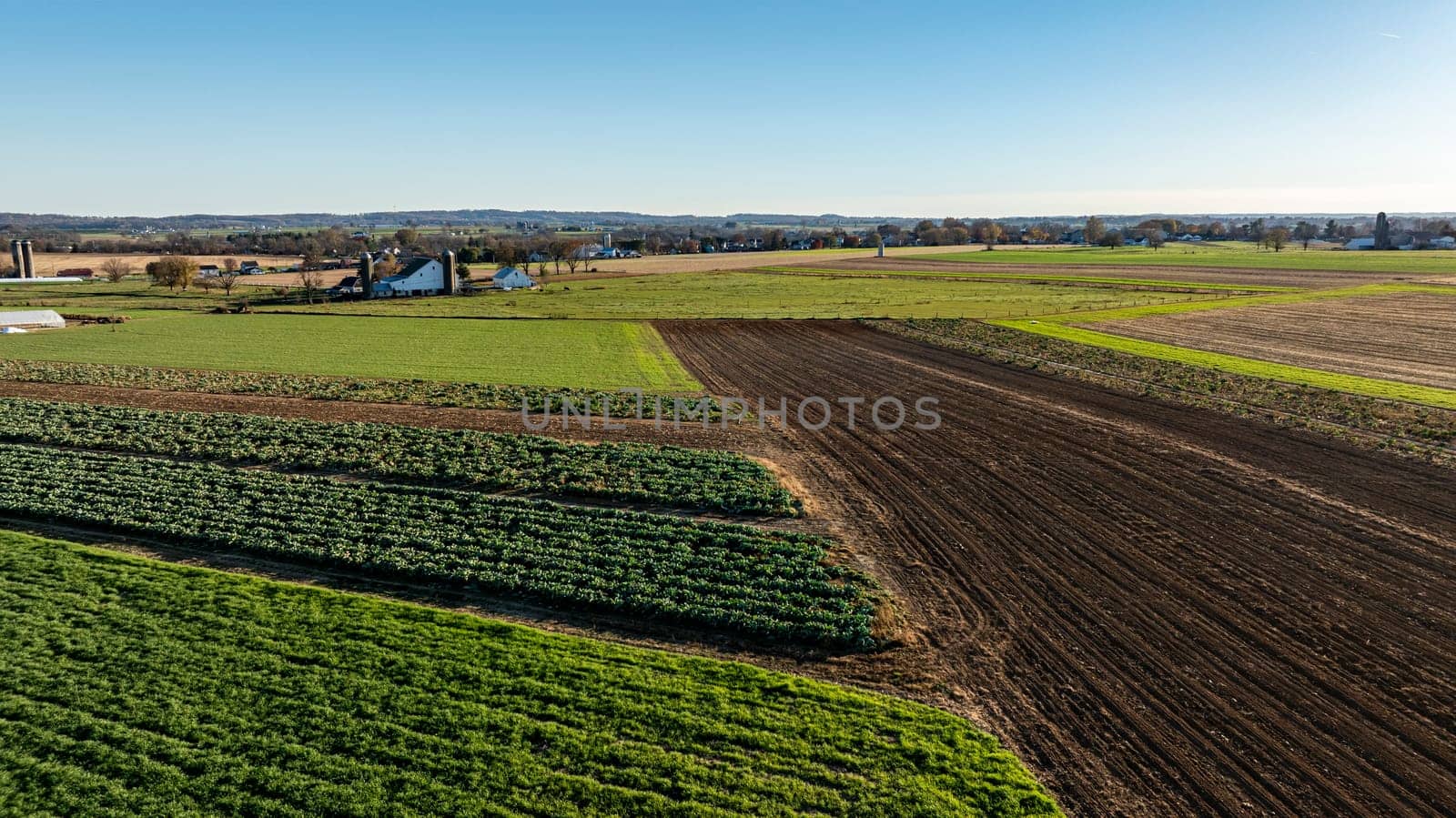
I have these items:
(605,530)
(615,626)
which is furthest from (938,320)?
(615,626)

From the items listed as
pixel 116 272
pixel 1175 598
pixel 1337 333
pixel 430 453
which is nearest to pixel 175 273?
pixel 116 272

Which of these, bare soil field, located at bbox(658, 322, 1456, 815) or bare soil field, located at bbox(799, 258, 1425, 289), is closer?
bare soil field, located at bbox(658, 322, 1456, 815)

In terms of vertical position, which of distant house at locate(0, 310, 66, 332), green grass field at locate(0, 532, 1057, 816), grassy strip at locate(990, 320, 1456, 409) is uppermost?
distant house at locate(0, 310, 66, 332)

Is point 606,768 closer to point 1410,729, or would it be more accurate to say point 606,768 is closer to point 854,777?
point 854,777

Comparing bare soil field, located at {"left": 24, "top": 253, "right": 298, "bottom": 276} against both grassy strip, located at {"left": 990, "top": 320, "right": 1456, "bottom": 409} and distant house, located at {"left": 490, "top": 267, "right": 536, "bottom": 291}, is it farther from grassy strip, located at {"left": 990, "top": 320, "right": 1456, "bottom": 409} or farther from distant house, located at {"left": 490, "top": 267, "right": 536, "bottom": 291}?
grassy strip, located at {"left": 990, "top": 320, "right": 1456, "bottom": 409}

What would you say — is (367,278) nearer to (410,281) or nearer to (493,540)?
(410,281)

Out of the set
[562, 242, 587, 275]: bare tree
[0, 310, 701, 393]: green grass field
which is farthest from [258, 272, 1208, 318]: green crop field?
[562, 242, 587, 275]: bare tree
